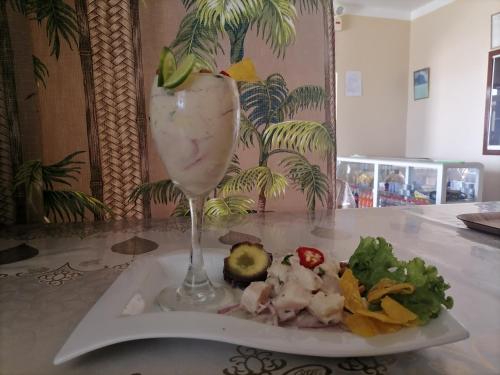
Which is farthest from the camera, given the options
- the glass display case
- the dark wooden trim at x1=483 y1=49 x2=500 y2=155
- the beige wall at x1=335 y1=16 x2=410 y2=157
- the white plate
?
the beige wall at x1=335 y1=16 x2=410 y2=157

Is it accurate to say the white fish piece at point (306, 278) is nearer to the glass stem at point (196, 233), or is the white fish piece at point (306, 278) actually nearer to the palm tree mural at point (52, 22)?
the glass stem at point (196, 233)

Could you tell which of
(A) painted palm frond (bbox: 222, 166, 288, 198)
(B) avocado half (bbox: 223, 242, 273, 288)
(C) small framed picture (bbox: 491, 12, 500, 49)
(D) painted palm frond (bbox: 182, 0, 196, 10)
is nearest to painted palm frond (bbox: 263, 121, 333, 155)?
(A) painted palm frond (bbox: 222, 166, 288, 198)

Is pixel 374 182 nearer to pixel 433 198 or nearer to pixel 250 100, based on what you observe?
pixel 433 198

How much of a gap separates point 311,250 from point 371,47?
3.72 m

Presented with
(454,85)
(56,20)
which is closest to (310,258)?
(56,20)

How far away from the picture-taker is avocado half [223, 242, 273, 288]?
498 mm

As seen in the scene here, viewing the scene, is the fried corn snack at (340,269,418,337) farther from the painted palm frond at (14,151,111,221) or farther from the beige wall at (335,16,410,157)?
the beige wall at (335,16,410,157)

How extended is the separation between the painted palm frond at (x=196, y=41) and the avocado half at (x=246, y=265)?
704 millimetres

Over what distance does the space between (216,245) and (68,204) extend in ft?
1.79

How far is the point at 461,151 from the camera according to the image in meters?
3.12

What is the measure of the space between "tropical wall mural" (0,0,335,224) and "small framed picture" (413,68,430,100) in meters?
2.75

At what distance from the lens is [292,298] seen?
0.38 meters

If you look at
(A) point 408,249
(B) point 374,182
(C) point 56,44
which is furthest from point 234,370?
(B) point 374,182

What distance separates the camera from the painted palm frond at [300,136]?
1.20 meters
